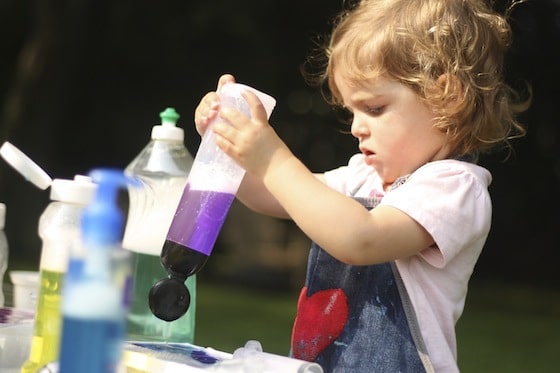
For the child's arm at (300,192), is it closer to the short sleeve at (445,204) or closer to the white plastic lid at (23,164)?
the short sleeve at (445,204)

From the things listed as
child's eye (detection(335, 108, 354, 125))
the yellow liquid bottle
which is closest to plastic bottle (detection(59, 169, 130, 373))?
the yellow liquid bottle

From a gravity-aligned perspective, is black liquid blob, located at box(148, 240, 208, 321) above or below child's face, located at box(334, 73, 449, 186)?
below

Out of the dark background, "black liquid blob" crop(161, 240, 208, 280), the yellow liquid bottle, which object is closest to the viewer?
the yellow liquid bottle

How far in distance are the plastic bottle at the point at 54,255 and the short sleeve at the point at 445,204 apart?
0.56 metres

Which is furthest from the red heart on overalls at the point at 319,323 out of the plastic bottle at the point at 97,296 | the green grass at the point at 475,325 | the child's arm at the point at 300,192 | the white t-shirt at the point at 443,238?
the green grass at the point at 475,325

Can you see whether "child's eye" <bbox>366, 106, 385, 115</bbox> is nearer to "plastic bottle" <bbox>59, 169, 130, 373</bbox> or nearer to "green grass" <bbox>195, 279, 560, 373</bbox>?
"plastic bottle" <bbox>59, 169, 130, 373</bbox>

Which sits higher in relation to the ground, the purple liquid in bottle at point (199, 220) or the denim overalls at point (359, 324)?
the purple liquid in bottle at point (199, 220)

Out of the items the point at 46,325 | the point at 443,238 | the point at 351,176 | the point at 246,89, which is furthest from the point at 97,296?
the point at 351,176

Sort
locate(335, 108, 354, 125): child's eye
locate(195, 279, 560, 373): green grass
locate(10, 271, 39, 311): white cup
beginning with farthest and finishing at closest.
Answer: locate(195, 279, 560, 373): green grass < locate(335, 108, 354, 125): child's eye < locate(10, 271, 39, 311): white cup

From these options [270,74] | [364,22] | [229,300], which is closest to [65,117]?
[270,74]

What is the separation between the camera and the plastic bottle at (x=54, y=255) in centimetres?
150

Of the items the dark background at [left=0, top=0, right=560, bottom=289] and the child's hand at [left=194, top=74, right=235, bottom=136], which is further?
the dark background at [left=0, top=0, right=560, bottom=289]

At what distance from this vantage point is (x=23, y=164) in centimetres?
158

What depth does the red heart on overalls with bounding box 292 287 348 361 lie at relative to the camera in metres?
1.84
